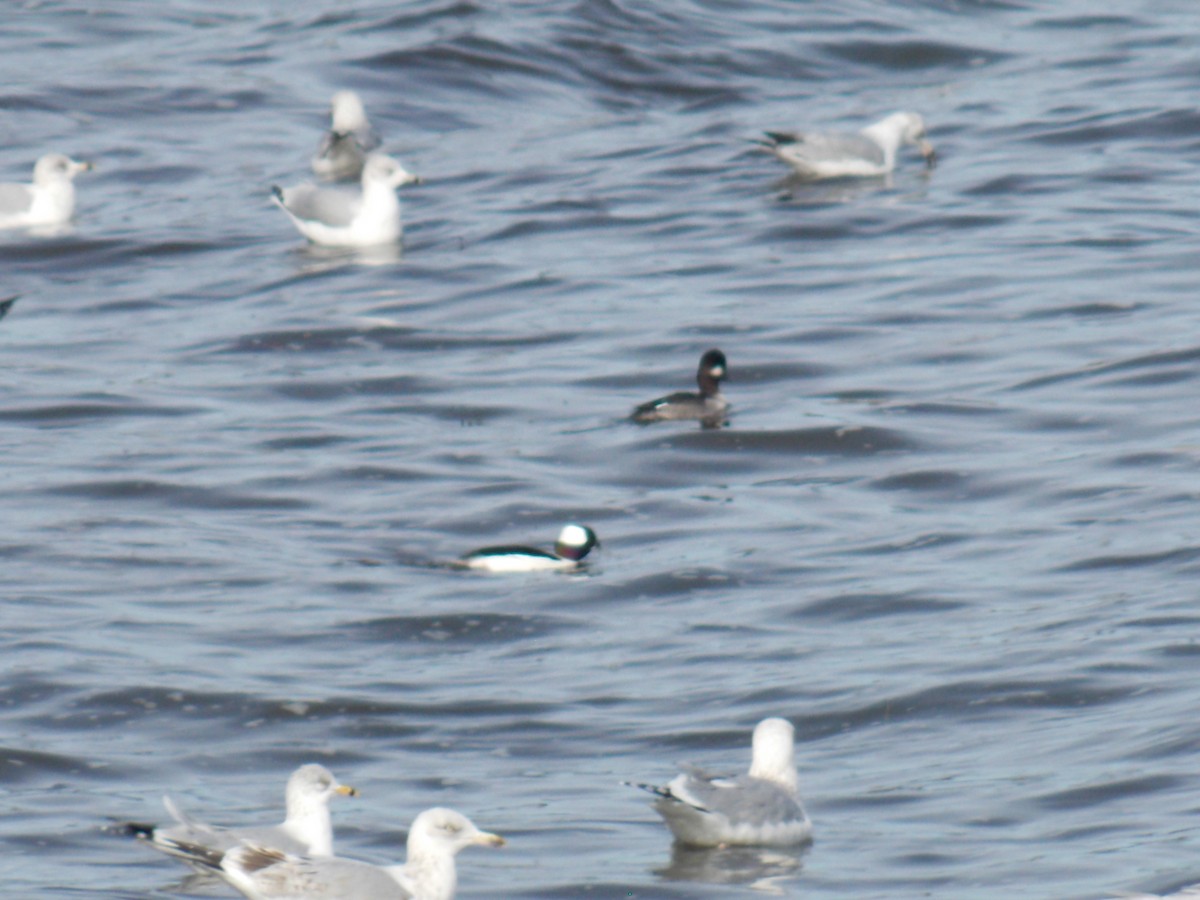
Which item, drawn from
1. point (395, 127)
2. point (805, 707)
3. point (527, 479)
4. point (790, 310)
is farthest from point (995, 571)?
point (395, 127)

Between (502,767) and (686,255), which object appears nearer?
(502,767)

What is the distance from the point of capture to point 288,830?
842 centimetres

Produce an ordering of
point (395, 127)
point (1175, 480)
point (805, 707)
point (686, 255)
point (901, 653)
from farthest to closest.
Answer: point (395, 127), point (686, 255), point (1175, 480), point (901, 653), point (805, 707)

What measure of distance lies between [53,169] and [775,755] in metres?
15.5

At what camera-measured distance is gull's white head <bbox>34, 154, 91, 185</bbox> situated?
902 inches

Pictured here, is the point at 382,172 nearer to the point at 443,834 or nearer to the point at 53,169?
the point at 53,169

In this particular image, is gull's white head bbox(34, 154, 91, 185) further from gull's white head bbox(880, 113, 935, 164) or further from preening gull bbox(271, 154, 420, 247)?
gull's white head bbox(880, 113, 935, 164)

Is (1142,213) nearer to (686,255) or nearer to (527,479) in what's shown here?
(686,255)

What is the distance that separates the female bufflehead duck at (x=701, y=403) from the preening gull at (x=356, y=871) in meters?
8.84

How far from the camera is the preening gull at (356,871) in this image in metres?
7.67

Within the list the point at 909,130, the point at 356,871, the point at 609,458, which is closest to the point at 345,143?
the point at 909,130

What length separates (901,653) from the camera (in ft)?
39.7

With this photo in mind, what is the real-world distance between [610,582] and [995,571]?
2.21m

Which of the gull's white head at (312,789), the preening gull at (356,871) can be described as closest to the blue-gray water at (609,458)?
the gull's white head at (312,789)
